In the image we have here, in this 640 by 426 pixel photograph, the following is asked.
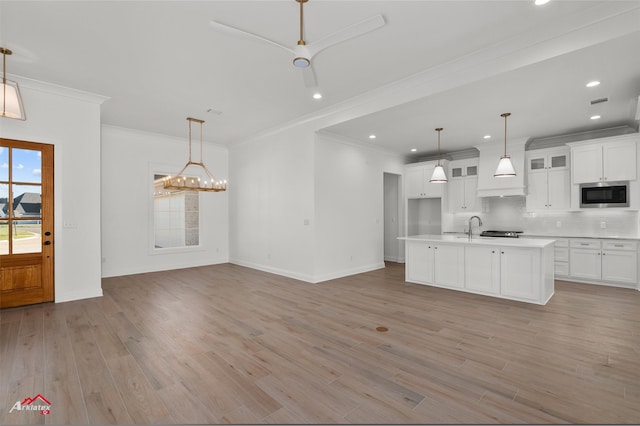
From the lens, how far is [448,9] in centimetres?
281

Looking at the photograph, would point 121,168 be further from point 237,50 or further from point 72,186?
point 237,50

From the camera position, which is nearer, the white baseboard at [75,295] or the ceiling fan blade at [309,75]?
the ceiling fan blade at [309,75]

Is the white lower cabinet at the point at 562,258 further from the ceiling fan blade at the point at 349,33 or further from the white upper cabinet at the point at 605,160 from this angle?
the ceiling fan blade at the point at 349,33

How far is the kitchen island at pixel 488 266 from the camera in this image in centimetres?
430

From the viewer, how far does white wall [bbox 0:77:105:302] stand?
4.38m

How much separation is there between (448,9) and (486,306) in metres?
3.67

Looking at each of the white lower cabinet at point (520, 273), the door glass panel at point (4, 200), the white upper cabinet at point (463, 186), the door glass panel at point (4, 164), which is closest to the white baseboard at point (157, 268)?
the door glass panel at point (4, 200)

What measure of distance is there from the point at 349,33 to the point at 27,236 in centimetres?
511

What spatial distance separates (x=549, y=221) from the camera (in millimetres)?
6508

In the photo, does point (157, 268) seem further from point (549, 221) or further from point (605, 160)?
point (605, 160)

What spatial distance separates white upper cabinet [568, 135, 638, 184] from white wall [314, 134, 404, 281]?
3727 mm

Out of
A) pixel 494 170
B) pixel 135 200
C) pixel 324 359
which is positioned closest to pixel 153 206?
pixel 135 200

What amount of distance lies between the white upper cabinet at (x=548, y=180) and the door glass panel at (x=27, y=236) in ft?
28.8

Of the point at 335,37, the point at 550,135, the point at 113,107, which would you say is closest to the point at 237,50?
the point at 335,37
